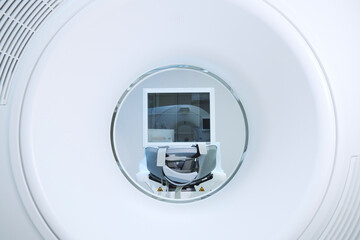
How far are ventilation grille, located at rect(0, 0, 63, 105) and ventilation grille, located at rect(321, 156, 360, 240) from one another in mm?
790

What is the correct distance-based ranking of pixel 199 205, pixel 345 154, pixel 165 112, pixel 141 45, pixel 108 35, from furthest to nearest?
pixel 165 112
pixel 199 205
pixel 141 45
pixel 108 35
pixel 345 154

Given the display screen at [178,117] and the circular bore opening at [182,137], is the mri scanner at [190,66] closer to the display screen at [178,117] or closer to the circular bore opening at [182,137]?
the circular bore opening at [182,137]

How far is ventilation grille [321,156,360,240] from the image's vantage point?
0.66 metres

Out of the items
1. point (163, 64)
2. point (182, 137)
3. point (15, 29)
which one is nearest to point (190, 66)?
point (163, 64)

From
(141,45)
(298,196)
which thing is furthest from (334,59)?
(141,45)

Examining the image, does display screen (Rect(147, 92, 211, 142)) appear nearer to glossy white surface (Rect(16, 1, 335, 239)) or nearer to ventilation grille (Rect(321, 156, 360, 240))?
glossy white surface (Rect(16, 1, 335, 239))

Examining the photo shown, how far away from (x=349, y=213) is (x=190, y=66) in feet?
2.39

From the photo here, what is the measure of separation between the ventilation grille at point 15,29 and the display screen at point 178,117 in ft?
4.06

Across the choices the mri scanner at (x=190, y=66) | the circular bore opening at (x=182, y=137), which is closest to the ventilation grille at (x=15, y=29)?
the mri scanner at (x=190, y=66)

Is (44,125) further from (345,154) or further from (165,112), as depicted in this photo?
(165,112)

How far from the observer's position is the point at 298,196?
0.71m

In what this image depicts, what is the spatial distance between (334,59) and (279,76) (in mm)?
162

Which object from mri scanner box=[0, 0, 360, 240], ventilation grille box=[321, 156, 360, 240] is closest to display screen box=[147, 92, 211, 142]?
mri scanner box=[0, 0, 360, 240]

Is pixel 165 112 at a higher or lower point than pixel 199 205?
higher
